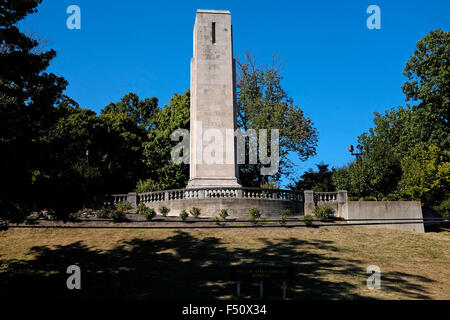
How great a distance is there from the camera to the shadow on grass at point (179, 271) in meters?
12.9

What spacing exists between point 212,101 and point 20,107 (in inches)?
712

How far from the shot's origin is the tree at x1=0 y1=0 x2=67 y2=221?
43.0ft

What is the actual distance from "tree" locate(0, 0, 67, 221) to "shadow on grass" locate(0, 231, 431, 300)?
9.43 ft

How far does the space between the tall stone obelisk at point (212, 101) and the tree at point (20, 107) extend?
15.7 metres

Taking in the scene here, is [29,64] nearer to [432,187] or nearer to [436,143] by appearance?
[432,187]

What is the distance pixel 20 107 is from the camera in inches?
570

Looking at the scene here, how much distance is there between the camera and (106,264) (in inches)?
623

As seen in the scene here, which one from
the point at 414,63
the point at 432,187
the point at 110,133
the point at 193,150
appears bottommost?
the point at 432,187

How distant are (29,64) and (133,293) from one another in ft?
30.4

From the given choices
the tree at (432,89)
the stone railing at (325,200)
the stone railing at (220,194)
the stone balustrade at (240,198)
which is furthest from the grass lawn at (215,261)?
the tree at (432,89)

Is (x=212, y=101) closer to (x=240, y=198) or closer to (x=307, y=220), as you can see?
(x=240, y=198)

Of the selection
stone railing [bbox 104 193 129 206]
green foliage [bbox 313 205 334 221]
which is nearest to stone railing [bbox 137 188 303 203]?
stone railing [bbox 104 193 129 206]

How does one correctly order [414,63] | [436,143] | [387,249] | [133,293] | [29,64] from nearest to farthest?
[133,293] → [29,64] → [387,249] → [436,143] → [414,63]

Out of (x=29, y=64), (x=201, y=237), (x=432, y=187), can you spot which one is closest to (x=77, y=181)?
(x=29, y=64)
